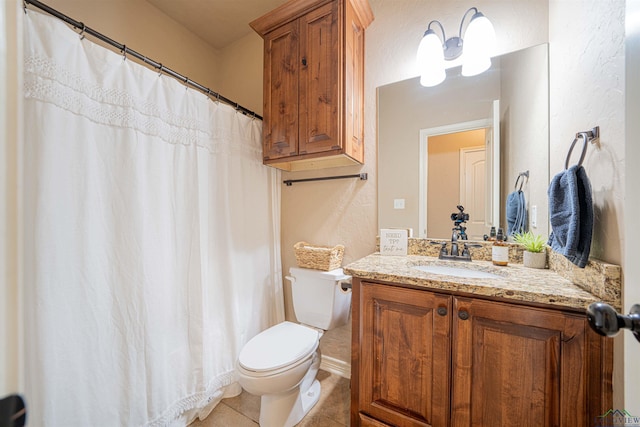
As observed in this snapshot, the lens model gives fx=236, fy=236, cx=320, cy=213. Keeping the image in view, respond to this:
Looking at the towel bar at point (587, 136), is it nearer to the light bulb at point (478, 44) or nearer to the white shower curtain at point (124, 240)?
the light bulb at point (478, 44)

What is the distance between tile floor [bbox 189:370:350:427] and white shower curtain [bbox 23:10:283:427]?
0.24ft

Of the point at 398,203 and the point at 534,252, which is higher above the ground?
the point at 398,203

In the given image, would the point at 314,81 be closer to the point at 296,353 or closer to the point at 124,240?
the point at 124,240

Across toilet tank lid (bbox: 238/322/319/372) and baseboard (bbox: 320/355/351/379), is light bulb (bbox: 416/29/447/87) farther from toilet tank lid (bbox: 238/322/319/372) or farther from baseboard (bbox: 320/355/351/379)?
baseboard (bbox: 320/355/351/379)

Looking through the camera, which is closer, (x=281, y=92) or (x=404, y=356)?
(x=404, y=356)

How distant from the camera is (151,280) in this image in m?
1.19

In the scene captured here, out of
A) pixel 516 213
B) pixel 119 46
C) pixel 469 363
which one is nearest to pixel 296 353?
pixel 469 363

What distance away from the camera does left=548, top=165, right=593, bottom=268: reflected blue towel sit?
77 cm

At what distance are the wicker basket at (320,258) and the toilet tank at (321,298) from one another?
0.04m

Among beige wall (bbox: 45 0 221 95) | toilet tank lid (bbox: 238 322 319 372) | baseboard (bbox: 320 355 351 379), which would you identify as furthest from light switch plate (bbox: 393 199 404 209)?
beige wall (bbox: 45 0 221 95)

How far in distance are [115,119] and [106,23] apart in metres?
1.02

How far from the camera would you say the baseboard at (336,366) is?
167 centimetres

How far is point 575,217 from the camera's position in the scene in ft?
2.52

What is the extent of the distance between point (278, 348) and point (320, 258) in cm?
58
